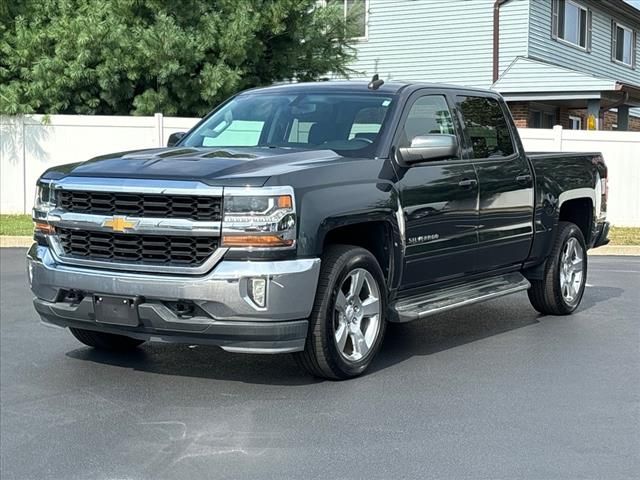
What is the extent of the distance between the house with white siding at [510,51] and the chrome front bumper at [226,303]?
18.3 m

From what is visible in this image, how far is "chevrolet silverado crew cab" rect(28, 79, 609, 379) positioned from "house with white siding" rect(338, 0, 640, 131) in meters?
16.3

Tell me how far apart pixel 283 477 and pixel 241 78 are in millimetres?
15213

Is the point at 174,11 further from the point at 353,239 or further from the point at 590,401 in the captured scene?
the point at 590,401

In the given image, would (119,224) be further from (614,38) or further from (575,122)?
(614,38)

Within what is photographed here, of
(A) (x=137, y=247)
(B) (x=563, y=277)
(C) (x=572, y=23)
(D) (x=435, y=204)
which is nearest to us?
(A) (x=137, y=247)

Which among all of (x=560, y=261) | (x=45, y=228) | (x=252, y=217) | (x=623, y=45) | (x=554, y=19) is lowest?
(x=560, y=261)

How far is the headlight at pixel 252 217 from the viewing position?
553cm

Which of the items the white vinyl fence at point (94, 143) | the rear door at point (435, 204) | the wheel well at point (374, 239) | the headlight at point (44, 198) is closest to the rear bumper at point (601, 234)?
the rear door at point (435, 204)

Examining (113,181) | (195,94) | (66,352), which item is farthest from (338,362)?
(195,94)

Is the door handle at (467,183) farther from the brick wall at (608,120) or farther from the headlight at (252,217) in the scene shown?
the brick wall at (608,120)

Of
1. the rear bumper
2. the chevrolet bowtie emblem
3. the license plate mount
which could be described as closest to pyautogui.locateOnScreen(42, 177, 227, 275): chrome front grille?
the chevrolet bowtie emblem

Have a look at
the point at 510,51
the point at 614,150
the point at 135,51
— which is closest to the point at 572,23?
the point at 510,51

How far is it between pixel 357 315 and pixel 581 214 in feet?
13.2

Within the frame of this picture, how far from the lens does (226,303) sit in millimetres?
5535
